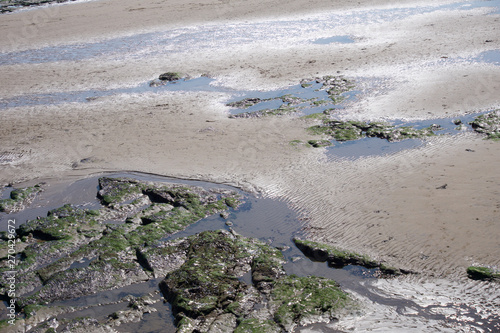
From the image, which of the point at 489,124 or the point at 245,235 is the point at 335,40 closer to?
the point at 489,124

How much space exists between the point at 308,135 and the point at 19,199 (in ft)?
18.4

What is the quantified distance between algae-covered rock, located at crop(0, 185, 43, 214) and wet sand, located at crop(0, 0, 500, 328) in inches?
22.0

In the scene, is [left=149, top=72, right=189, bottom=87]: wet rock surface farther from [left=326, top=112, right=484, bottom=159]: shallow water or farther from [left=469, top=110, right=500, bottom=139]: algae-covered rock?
[left=469, top=110, right=500, bottom=139]: algae-covered rock

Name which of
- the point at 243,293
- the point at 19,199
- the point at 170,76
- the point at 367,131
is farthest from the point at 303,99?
the point at 243,293

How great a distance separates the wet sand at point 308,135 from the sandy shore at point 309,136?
29 millimetres

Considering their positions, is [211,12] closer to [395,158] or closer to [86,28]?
[86,28]

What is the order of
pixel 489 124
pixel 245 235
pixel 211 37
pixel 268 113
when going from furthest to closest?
pixel 211 37
pixel 268 113
pixel 489 124
pixel 245 235

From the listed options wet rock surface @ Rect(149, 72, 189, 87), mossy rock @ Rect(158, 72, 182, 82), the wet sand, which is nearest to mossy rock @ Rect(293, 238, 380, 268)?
the wet sand

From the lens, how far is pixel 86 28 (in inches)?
798

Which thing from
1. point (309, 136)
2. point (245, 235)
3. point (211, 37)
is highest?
point (211, 37)

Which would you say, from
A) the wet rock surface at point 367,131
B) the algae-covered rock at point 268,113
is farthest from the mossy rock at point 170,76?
the wet rock surface at point 367,131

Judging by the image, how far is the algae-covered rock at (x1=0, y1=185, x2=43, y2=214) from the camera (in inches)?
304

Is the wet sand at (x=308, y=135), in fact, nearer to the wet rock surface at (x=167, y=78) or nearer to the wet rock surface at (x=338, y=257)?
the wet rock surface at (x=338, y=257)

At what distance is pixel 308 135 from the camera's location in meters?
9.72
